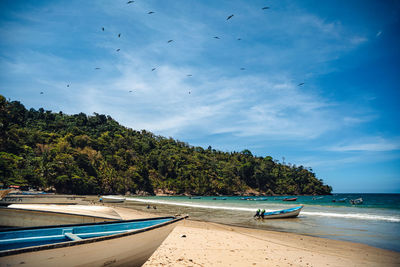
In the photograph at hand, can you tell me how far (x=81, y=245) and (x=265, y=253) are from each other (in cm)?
814

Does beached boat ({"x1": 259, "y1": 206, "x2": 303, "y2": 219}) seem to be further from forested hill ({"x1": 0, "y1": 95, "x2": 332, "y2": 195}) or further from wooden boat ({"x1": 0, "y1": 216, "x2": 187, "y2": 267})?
forested hill ({"x1": 0, "y1": 95, "x2": 332, "y2": 195})

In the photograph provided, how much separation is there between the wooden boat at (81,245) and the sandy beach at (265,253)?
2.10 m

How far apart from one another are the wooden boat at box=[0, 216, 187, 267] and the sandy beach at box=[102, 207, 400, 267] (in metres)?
2.10

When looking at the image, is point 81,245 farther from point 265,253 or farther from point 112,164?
point 112,164

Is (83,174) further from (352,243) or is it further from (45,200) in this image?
(352,243)

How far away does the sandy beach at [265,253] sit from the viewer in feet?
26.0

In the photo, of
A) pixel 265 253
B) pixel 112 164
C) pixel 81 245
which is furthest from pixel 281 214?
pixel 112 164

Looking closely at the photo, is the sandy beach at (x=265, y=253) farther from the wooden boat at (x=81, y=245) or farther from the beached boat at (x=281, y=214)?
the beached boat at (x=281, y=214)

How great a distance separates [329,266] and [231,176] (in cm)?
12152

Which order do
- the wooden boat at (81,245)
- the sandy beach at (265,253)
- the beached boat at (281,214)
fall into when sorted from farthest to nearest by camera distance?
the beached boat at (281,214), the sandy beach at (265,253), the wooden boat at (81,245)

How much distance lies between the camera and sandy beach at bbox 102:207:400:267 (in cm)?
792

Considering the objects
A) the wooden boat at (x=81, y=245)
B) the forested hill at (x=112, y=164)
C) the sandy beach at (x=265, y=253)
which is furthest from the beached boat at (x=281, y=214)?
the forested hill at (x=112, y=164)

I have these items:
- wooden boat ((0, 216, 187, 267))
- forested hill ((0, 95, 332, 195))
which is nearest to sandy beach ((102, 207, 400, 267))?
wooden boat ((0, 216, 187, 267))

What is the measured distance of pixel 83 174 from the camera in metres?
74.9
